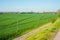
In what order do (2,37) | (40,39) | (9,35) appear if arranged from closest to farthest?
(40,39)
(2,37)
(9,35)

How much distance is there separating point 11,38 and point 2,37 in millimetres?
1380

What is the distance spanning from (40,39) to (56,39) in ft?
6.91

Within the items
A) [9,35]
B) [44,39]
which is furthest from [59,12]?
[44,39]

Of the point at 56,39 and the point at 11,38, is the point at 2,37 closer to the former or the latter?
the point at 11,38

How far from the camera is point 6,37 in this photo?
21.2 meters

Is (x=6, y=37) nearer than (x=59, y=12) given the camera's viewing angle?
Yes

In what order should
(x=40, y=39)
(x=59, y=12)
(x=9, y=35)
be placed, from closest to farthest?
(x=40, y=39)
(x=9, y=35)
(x=59, y=12)

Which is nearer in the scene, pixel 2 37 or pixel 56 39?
pixel 56 39

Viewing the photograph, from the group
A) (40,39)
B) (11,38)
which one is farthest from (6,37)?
(40,39)

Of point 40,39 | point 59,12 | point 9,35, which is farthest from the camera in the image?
point 59,12

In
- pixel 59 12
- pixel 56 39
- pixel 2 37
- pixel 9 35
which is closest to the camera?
pixel 56 39

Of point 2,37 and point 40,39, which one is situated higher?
point 40,39

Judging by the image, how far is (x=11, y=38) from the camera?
21.4 metres

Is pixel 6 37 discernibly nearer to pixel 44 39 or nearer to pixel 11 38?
pixel 11 38
